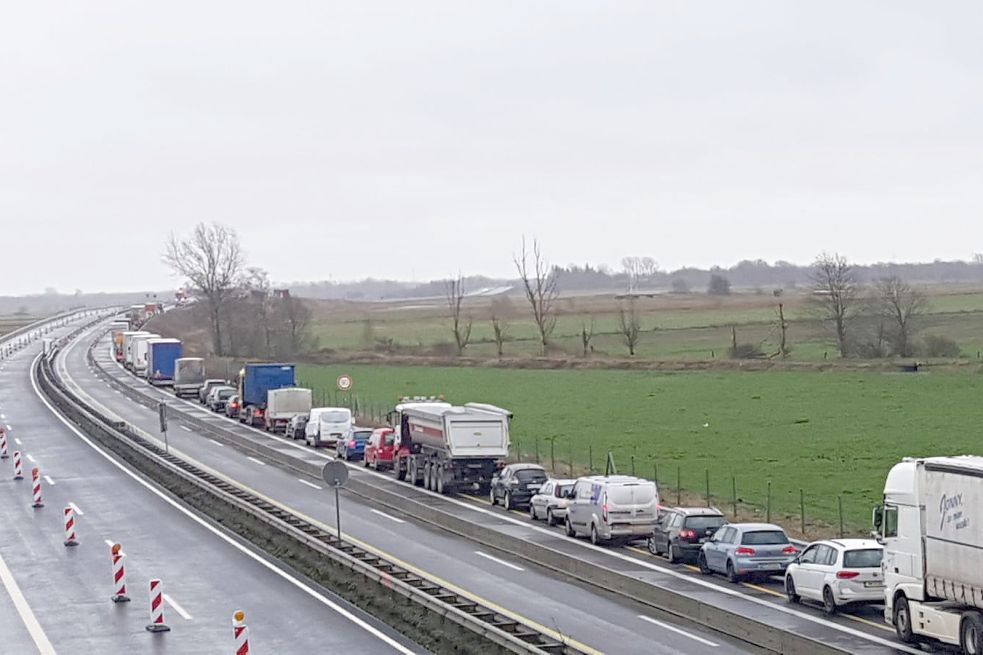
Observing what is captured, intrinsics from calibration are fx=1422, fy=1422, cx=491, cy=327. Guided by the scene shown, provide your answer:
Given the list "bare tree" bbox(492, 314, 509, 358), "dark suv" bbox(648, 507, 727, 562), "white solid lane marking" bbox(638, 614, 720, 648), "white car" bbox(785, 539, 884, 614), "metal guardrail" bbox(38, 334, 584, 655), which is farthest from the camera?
"bare tree" bbox(492, 314, 509, 358)

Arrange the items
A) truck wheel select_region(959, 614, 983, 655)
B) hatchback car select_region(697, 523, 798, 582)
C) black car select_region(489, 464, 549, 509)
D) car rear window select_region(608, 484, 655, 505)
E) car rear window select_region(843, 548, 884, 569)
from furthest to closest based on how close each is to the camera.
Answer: black car select_region(489, 464, 549, 509), car rear window select_region(608, 484, 655, 505), hatchback car select_region(697, 523, 798, 582), car rear window select_region(843, 548, 884, 569), truck wheel select_region(959, 614, 983, 655)

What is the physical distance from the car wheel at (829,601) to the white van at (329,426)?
3991 centimetres

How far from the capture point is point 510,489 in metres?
45.8

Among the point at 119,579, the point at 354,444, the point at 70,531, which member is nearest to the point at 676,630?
the point at 119,579

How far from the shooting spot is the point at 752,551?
31859 mm

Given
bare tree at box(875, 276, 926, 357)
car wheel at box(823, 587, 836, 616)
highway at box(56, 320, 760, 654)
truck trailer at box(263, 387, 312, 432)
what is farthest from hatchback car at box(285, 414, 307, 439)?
car wheel at box(823, 587, 836, 616)

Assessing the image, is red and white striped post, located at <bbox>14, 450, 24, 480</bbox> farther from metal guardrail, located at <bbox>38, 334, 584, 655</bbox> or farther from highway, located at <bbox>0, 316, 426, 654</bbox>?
metal guardrail, located at <bbox>38, 334, 584, 655</bbox>

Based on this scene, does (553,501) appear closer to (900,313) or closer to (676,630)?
(676,630)

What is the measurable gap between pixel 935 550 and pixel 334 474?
14.9 meters

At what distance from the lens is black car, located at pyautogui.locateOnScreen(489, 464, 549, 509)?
4547cm

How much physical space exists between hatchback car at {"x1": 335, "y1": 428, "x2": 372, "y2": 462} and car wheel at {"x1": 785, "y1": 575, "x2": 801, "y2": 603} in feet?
109

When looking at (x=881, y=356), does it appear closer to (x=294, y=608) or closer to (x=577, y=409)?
(x=577, y=409)

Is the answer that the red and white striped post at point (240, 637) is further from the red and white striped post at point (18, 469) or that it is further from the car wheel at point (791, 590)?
the red and white striped post at point (18, 469)

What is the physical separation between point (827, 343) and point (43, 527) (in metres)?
70.0
